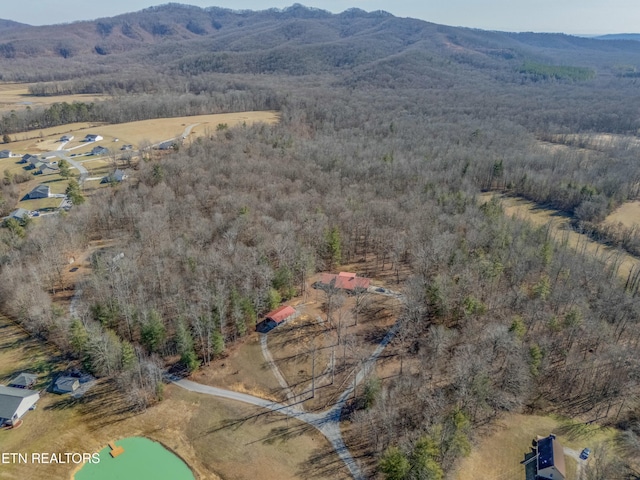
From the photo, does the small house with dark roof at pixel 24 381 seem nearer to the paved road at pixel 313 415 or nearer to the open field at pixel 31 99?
the paved road at pixel 313 415

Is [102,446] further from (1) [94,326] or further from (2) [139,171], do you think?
(2) [139,171]

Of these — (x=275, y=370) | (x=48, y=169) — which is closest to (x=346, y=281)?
(x=275, y=370)

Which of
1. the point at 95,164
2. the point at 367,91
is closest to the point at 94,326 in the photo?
the point at 95,164

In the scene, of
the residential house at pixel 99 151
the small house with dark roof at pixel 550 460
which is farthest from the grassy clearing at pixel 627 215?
the residential house at pixel 99 151

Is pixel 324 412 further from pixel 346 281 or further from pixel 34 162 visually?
pixel 34 162

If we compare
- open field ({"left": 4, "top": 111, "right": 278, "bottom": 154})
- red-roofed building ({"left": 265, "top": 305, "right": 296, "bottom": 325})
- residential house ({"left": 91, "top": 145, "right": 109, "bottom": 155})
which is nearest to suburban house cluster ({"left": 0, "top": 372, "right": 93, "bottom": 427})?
red-roofed building ({"left": 265, "top": 305, "right": 296, "bottom": 325})

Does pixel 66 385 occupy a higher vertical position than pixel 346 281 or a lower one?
lower

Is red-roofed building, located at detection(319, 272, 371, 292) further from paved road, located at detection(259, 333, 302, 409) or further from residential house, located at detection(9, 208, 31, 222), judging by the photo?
residential house, located at detection(9, 208, 31, 222)
